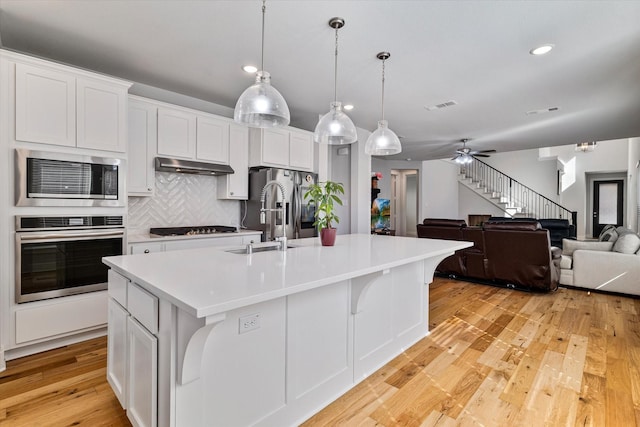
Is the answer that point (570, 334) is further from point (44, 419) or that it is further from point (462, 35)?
point (44, 419)

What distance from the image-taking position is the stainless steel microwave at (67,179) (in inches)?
93.1

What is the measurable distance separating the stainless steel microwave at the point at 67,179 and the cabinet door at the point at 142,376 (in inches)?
64.8

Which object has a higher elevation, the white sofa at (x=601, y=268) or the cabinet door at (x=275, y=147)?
the cabinet door at (x=275, y=147)

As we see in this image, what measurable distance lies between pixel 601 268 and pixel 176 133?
5.75m

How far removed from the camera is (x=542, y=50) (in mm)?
2688

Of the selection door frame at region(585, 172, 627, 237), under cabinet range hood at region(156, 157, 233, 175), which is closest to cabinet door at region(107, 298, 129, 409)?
under cabinet range hood at region(156, 157, 233, 175)

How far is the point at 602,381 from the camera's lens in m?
2.10

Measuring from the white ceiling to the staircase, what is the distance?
667cm

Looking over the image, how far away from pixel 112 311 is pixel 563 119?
20.3 feet

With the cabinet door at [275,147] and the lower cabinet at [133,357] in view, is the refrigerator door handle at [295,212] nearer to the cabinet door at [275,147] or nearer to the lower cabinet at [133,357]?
the cabinet door at [275,147]

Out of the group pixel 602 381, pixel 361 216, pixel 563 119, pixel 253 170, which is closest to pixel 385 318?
pixel 602 381

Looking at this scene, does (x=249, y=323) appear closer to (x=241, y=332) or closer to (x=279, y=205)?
(x=241, y=332)

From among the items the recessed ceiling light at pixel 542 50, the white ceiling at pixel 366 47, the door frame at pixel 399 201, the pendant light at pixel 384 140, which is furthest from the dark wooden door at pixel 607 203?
the pendant light at pixel 384 140

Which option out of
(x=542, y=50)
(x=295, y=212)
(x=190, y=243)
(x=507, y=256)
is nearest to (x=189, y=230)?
(x=190, y=243)
